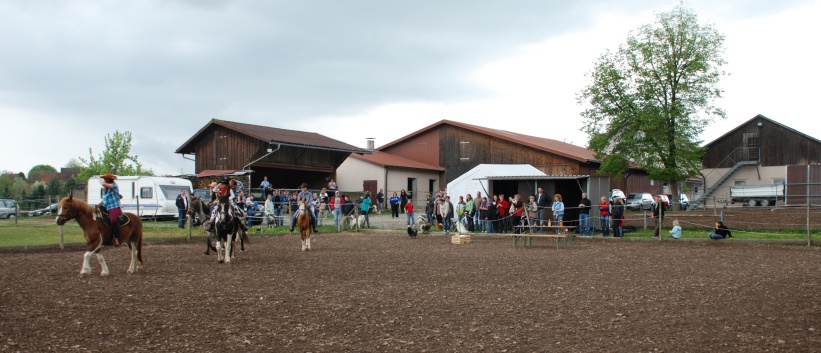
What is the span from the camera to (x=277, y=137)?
140ft

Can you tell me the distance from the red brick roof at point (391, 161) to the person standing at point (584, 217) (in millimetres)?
23516

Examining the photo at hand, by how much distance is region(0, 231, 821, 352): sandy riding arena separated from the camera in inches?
286

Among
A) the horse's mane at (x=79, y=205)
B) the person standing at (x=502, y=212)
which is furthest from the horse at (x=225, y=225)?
the person standing at (x=502, y=212)

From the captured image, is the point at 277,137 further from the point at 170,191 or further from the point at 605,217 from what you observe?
the point at 605,217

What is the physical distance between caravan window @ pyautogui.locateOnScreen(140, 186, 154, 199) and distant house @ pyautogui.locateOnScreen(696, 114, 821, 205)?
131 feet

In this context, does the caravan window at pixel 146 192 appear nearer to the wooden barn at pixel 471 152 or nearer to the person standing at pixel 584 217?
the wooden barn at pixel 471 152

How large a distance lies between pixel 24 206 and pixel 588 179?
98.5ft

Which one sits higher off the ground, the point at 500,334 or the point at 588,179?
the point at 588,179

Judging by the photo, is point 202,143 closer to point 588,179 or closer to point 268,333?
point 588,179

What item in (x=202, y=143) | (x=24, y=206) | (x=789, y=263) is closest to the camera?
(x=789, y=263)

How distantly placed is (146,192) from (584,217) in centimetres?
2137

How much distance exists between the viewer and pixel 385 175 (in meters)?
47.1

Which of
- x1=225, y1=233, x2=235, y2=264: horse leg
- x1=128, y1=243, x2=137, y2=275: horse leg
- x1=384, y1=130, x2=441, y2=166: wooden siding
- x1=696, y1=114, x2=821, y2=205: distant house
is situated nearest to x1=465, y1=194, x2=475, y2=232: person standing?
x1=225, y1=233, x2=235, y2=264: horse leg

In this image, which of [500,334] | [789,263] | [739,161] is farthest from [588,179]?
[739,161]
